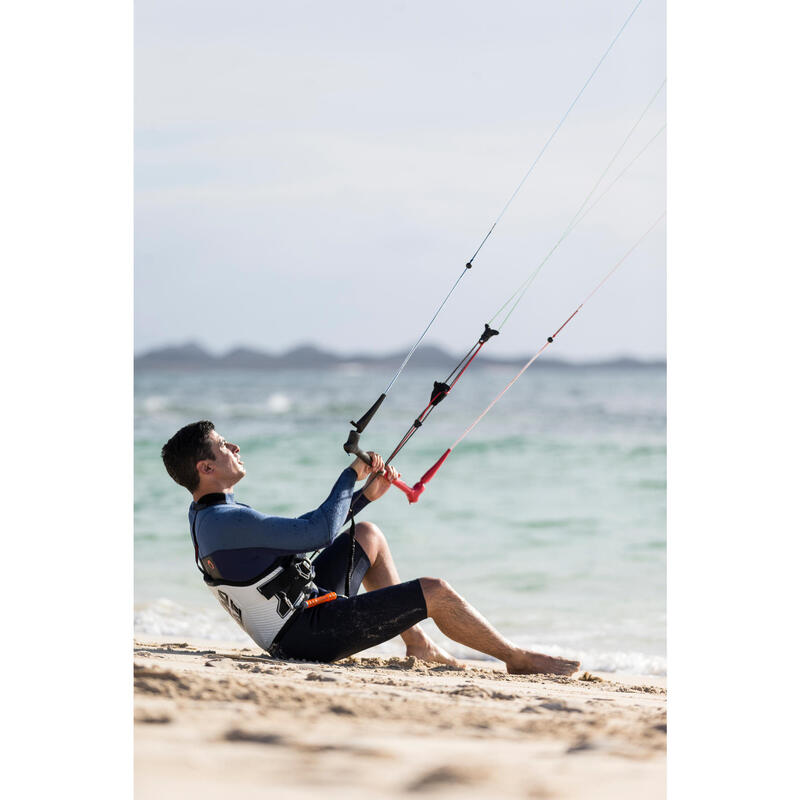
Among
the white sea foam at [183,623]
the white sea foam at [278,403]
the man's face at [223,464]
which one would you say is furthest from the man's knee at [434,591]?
the white sea foam at [278,403]

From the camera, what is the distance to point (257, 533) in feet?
8.71

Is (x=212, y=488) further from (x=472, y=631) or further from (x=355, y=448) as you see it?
(x=472, y=631)

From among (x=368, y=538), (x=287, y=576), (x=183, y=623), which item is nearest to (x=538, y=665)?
(x=368, y=538)

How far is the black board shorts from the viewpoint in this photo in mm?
2770

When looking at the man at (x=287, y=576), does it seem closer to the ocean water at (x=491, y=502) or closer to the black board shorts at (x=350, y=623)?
the black board shorts at (x=350, y=623)

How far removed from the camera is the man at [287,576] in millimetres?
2658

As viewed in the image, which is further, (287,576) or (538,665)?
(538,665)

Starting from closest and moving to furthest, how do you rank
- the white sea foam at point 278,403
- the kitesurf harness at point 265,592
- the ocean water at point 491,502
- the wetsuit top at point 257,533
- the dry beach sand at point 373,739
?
the dry beach sand at point 373,739 → the wetsuit top at point 257,533 → the kitesurf harness at point 265,592 → the ocean water at point 491,502 → the white sea foam at point 278,403

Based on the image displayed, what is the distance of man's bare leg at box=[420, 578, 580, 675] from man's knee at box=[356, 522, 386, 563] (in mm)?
326

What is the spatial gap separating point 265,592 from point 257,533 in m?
0.19

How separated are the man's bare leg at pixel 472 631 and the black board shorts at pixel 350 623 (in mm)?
40

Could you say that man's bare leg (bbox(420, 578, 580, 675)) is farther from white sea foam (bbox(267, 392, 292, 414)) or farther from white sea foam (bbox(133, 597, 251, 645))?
white sea foam (bbox(267, 392, 292, 414))

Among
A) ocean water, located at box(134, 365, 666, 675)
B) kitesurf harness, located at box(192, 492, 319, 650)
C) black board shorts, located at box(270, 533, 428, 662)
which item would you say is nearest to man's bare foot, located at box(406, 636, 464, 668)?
black board shorts, located at box(270, 533, 428, 662)
